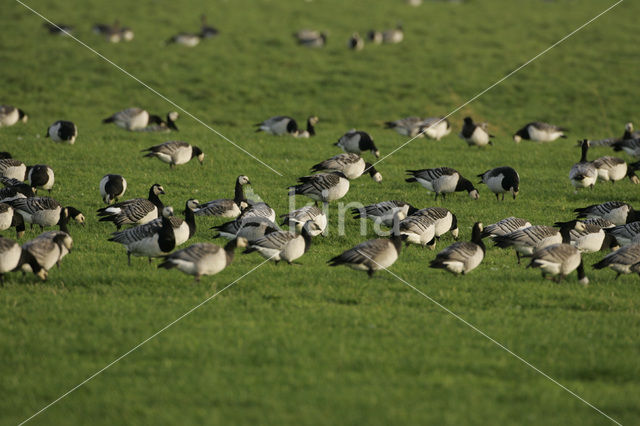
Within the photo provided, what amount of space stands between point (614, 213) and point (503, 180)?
3.59m

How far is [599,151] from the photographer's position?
99.2 ft

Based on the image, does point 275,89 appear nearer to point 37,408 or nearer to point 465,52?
point 465,52

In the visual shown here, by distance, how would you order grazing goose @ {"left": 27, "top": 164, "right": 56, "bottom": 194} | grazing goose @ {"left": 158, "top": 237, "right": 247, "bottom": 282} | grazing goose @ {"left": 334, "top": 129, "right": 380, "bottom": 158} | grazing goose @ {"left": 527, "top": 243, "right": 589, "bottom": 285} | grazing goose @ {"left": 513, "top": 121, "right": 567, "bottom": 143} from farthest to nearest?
grazing goose @ {"left": 513, "top": 121, "right": 567, "bottom": 143}, grazing goose @ {"left": 334, "top": 129, "right": 380, "bottom": 158}, grazing goose @ {"left": 27, "top": 164, "right": 56, "bottom": 194}, grazing goose @ {"left": 527, "top": 243, "right": 589, "bottom": 285}, grazing goose @ {"left": 158, "top": 237, "right": 247, "bottom": 282}

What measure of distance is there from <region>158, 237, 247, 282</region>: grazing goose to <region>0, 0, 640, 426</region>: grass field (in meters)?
0.46

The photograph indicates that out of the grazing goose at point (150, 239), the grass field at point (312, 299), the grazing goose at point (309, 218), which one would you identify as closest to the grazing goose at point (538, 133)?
the grass field at point (312, 299)

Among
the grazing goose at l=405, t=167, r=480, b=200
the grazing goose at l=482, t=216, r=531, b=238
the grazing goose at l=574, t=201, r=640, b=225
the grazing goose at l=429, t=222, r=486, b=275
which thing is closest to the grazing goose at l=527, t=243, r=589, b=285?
the grazing goose at l=429, t=222, r=486, b=275

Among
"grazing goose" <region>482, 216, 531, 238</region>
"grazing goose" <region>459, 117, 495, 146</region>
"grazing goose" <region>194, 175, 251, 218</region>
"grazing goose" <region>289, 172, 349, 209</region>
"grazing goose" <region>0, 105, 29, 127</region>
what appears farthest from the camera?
"grazing goose" <region>0, 105, 29, 127</region>

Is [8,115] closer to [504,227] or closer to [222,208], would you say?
[222,208]

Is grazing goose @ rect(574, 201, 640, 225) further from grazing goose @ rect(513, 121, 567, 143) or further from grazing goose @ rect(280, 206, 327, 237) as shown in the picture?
grazing goose @ rect(513, 121, 567, 143)

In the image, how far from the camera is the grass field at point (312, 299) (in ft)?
33.1

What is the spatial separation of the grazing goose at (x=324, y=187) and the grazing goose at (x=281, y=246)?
4.01m

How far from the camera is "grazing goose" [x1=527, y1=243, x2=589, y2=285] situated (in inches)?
582

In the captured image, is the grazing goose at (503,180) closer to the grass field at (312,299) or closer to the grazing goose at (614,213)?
the grass field at (312,299)

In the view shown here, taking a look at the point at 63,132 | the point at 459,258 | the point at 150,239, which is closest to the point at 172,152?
the point at 63,132
